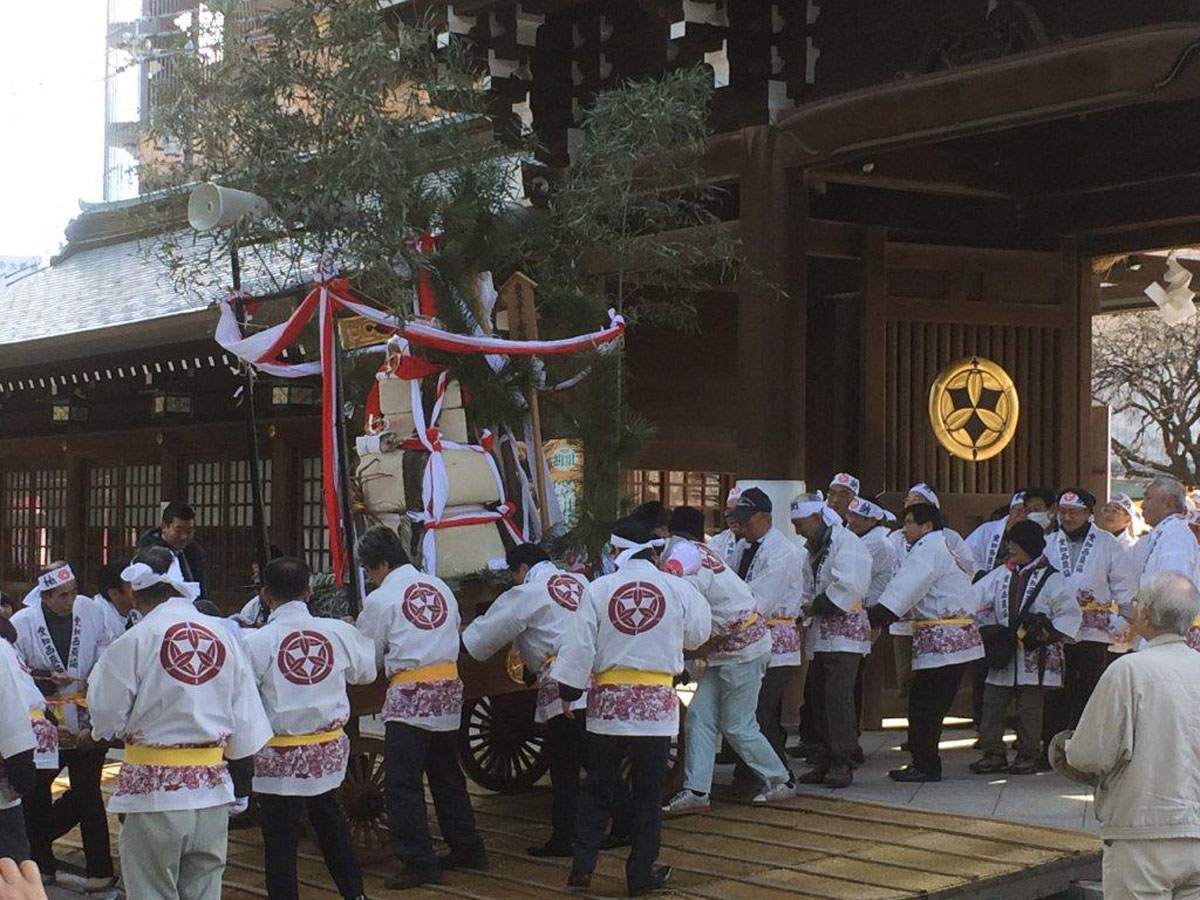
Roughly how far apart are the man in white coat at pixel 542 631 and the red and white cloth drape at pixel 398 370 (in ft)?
2.34

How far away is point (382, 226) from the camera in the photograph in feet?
27.7

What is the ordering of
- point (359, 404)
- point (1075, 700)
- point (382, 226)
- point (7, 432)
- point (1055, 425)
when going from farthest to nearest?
point (7, 432) → point (1055, 425) → point (1075, 700) → point (359, 404) → point (382, 226)

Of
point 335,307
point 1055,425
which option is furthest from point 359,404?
point 1055,425

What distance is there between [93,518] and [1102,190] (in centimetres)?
1089

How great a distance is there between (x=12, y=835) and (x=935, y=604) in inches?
223

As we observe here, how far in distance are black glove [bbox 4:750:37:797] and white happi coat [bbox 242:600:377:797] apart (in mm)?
961

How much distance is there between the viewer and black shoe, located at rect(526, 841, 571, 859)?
8.04 meters

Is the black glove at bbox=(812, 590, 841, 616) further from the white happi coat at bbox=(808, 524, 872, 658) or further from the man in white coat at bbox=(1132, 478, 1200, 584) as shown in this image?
the man in white coat at bbox=(1132, 478, 1200, 584)

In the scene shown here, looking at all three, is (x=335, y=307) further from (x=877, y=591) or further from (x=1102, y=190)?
(x=1102, y=190)

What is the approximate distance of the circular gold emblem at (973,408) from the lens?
12359mm

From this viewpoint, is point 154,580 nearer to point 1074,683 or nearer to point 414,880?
point 414,880

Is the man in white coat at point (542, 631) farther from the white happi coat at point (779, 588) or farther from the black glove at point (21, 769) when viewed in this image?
the black glove at point (21, 769)

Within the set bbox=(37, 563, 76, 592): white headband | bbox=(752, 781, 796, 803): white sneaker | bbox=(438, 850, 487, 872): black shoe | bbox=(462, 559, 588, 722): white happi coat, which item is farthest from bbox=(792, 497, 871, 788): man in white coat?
bbox=(37, 563, 76, 592): white headband

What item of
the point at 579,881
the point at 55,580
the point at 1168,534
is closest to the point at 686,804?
the point at 579,881
